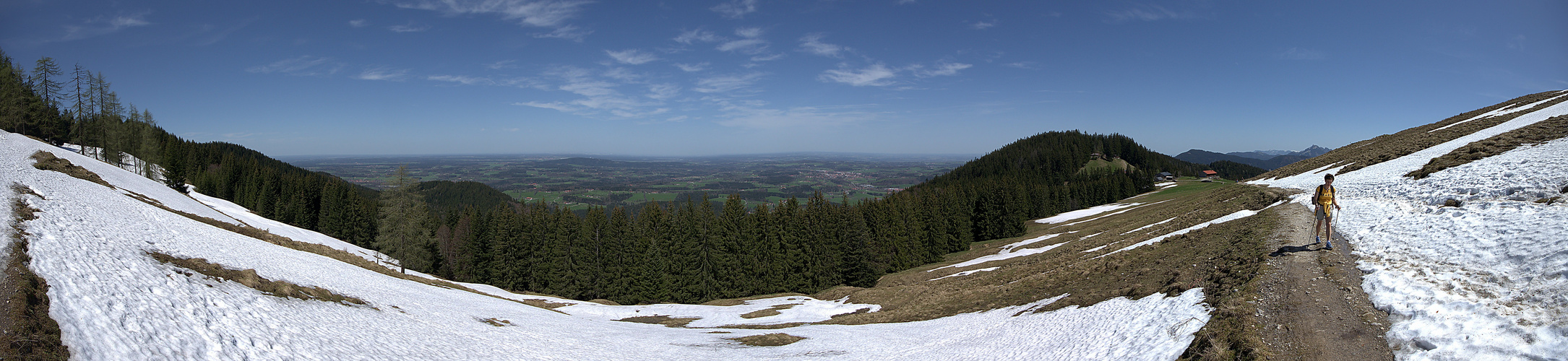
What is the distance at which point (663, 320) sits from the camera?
30016 millimetres

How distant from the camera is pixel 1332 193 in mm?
12828

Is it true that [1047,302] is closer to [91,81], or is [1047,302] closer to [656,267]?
[656,267]

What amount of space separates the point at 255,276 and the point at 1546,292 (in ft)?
98.1

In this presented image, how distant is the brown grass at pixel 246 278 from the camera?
14.5 m

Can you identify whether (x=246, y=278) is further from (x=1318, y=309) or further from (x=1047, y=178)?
(x=1047, y=178)

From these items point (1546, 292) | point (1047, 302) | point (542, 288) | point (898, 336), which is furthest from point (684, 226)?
point (1546, 292)

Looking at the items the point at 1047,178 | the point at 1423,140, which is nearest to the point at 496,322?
the point at 1423,140

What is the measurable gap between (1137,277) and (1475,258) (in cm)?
823

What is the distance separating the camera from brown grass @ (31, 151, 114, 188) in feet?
89.0

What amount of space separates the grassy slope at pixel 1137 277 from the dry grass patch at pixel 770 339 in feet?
18.7

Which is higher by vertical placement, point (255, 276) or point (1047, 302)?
point (255, 276)

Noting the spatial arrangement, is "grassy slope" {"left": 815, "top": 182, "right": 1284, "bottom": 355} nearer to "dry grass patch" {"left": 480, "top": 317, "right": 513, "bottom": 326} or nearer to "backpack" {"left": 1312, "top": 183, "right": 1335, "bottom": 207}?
"backpack" {"left": 1312, "top": 183, "right": 1335, "bottom": 207}

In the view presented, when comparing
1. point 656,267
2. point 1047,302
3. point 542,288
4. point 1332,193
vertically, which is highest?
point 1332,193

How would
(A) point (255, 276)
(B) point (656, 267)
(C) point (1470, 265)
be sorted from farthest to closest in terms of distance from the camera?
(B) point (656, 267)
(A) point (255, 276)
(C) point (1470, 265)
